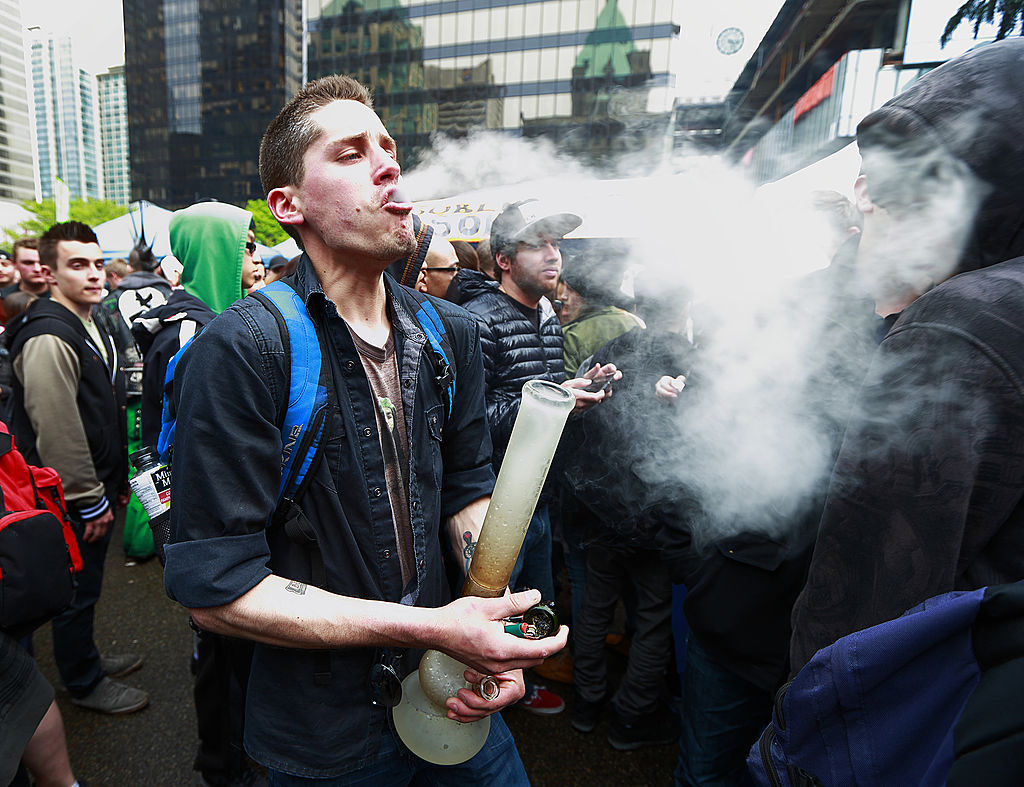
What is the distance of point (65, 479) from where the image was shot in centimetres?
278

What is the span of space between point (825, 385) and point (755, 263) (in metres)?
1.01

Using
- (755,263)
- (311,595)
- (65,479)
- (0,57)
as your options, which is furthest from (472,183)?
(0,57)

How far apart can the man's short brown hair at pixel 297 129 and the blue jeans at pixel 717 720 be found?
195 cm

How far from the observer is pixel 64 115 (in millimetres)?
117688

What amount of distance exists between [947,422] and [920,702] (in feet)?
1.43

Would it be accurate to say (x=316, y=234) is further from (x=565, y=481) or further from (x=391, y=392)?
(x=565, y=481)

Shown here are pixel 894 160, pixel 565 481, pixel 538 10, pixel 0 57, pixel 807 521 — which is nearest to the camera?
pixel 894 160

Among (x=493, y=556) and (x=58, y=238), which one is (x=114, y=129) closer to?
(x=58, y=238)

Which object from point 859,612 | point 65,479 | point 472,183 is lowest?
point 65,479

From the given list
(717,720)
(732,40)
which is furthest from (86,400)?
(732,40)

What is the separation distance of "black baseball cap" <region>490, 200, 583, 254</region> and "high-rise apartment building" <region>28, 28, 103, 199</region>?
4927 inches

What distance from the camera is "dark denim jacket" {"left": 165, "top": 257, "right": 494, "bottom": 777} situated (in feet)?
3.55

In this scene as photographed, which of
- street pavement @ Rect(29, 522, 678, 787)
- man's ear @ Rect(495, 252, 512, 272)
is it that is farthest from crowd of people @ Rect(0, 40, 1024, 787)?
man's ear @ Rect(495, 252, 512, 272)

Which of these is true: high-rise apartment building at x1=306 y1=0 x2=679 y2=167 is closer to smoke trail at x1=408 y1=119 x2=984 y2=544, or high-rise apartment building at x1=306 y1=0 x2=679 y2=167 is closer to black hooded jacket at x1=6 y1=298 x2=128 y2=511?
smoke trail at x1=408 y1=119 x2=984 y2=544
